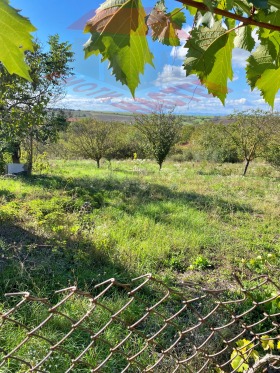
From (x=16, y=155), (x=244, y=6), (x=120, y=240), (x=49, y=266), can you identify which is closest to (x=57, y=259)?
(x=49, y=266)

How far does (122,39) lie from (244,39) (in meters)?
0.28

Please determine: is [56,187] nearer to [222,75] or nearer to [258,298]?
[258,298]

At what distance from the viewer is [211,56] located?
621 millimetres

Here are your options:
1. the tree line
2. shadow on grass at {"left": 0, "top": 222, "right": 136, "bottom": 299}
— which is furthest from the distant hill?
shadow on grass at {"left": 0, "top": 222, "right": 136, "bottom": 299}

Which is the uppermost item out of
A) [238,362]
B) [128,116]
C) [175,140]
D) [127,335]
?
[128,116]

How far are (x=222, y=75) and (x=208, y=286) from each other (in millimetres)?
3157

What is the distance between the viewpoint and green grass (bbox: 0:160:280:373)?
305 cm

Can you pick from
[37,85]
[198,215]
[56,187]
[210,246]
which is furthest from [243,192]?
[37,85]

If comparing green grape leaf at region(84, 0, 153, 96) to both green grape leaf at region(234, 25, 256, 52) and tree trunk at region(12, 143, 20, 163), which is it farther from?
tree trunk at region(12, 143, 20, 163)

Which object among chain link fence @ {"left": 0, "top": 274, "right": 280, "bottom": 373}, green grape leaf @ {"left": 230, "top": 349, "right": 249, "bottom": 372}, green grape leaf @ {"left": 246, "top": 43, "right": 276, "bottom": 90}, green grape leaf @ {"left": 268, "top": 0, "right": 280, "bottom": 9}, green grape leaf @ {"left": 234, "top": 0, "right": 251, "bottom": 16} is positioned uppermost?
green grape leaf @ {"left": 234, "top": 0, "right": 251, "bottom": 16}

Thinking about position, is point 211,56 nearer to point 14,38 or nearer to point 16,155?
point 14,38

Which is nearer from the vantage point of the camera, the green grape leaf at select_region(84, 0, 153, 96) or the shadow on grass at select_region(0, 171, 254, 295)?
the green grape leaf at select_region(84, 0, 153, 96)

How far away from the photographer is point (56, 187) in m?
8.12

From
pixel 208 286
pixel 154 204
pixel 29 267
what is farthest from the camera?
pixel 154 204
